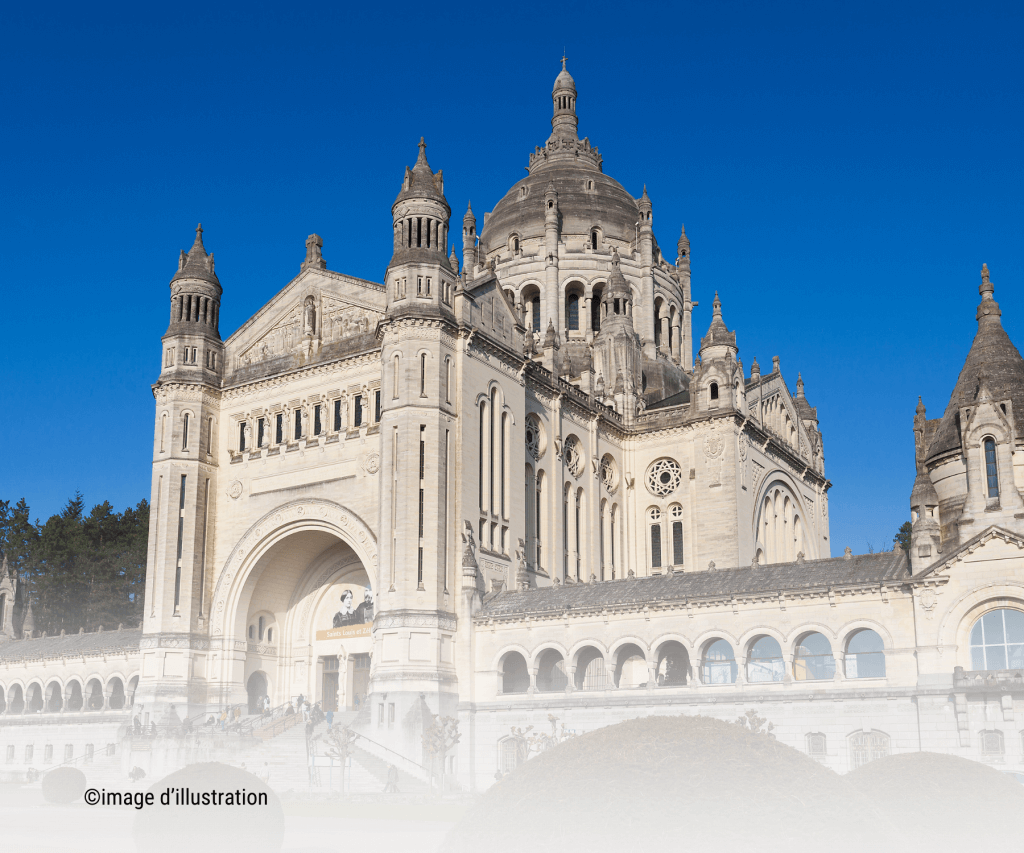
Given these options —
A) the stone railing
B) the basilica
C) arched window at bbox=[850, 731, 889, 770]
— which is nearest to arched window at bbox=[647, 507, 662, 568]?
the basilica

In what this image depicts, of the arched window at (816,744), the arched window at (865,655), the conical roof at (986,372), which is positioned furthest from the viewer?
the conical roof at (986,372)

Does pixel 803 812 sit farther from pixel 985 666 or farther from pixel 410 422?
A: pixel 410 422

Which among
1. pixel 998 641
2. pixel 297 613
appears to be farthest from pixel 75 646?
pixel 998 641

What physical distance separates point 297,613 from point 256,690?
173 inches

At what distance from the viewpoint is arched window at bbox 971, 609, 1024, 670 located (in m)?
35.4

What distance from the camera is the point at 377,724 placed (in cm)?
4441

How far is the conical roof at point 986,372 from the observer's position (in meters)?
43.3

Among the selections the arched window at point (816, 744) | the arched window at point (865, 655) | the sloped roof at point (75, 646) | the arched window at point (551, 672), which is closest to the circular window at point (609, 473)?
the arched window at point (551, 672)

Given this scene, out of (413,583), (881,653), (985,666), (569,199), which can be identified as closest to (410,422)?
(413,583)

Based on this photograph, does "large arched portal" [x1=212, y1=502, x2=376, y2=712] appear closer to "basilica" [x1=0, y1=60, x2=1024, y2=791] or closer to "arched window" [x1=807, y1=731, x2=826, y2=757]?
"basilica" [x1=0, y1=60, x2=1024, y2=791]

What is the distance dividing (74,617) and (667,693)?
59345 millimetres

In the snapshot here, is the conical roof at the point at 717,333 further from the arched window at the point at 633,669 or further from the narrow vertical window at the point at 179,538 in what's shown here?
the narrow vertical window at the point at 179,538

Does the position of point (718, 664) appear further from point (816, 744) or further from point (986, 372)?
point (986, 372)

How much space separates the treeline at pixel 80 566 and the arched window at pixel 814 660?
195ft
